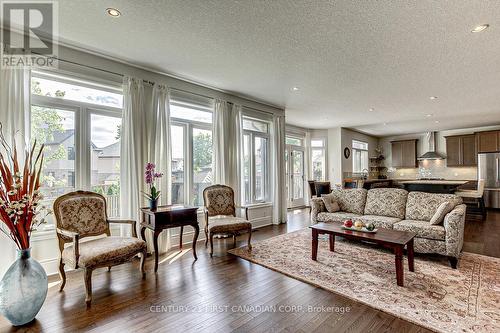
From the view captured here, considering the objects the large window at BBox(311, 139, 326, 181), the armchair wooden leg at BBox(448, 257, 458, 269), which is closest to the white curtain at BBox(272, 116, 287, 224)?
the large window at BBox(311, 139, 326, 181)

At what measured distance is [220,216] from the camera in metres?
4.43

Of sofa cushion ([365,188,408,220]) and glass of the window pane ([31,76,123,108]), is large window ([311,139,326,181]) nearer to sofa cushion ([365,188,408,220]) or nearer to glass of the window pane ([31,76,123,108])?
sofa cushion ([365,188,408,220])

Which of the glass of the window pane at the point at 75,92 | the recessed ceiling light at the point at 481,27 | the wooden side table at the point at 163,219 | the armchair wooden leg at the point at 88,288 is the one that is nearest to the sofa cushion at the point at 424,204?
the recessed ceiling light at the point at 481,27

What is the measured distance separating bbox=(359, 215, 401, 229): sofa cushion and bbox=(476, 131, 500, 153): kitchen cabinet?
6.71 m

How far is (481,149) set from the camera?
8.21 metres

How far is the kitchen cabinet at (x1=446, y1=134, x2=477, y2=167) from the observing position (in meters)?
8.73

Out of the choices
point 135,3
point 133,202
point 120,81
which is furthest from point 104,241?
point 135,3

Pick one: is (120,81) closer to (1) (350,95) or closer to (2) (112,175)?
(2) (112,175)

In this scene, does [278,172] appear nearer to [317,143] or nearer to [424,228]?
[424,228]

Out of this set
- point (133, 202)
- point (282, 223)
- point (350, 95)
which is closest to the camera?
point (133, 202)

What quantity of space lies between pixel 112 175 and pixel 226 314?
8.73ft

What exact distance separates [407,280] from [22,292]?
386cm

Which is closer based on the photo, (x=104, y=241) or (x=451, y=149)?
(x=104, y=241)

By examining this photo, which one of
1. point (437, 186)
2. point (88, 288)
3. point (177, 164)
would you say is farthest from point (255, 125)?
point (437, 186)
